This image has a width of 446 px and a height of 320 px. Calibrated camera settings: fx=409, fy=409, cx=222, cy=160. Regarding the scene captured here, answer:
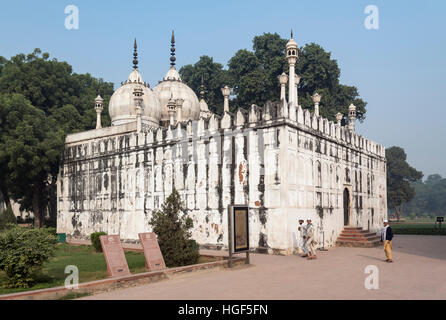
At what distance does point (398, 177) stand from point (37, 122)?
203 feet

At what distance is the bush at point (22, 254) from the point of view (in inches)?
397

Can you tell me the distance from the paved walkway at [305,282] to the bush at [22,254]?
2205 mm

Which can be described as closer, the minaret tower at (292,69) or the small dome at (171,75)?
the minaret tower at (292,69)

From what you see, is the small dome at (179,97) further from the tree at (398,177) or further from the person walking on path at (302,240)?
the tree at (398,177)

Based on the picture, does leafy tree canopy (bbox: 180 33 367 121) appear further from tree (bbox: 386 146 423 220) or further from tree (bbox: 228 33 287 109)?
tree (bbox: 386 146 423 220)

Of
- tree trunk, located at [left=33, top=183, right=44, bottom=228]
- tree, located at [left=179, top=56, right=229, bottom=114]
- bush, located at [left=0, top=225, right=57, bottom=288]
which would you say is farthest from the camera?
tree, located at [left=179, top=56, right=229, bottom=114]

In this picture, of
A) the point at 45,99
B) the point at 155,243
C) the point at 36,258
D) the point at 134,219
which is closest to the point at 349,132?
the point at 134,219

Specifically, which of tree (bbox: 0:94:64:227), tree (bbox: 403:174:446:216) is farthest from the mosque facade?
tree (bbox: 403:174:446:216)

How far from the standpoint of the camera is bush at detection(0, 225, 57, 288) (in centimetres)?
1009

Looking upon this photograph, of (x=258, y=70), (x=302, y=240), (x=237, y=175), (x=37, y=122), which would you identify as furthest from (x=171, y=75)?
(x=302, y=240)

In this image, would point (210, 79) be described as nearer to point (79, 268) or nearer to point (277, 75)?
point (277, 75)

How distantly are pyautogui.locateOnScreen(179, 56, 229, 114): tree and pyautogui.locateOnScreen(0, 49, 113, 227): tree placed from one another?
60.2 feet

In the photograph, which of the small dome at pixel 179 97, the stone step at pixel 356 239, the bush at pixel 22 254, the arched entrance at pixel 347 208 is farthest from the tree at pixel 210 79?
the bush at pixel 22 254
